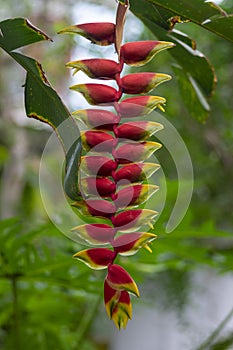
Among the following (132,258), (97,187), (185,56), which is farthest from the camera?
(132,258)

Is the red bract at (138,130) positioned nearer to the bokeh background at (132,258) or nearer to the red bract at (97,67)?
the red bract at (97,67)

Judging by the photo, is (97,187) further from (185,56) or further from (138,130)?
(185,56)

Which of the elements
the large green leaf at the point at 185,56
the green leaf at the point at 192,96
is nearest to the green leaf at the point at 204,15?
the large green leaf at the point at 185,56

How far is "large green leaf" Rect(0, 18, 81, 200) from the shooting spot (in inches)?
10.1

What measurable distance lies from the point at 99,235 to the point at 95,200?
17 millimetres

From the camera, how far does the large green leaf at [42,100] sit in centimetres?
26

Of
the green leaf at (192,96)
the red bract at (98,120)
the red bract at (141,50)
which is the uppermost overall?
the red bract at (141,50)

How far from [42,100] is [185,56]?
0.14 metres

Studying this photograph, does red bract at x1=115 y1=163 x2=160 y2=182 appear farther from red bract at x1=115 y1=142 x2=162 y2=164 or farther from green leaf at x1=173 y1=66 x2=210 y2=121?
green leaf at x1=173 y1=66 x2=210 y2=121

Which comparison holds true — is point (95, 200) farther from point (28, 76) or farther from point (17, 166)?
point (17, 166)

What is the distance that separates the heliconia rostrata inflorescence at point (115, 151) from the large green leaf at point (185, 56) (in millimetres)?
42

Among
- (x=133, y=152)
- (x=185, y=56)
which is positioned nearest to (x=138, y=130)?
(x=133, y=152)

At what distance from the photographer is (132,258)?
2.35ft

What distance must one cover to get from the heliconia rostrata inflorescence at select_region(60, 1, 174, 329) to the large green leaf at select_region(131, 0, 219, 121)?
42mm
